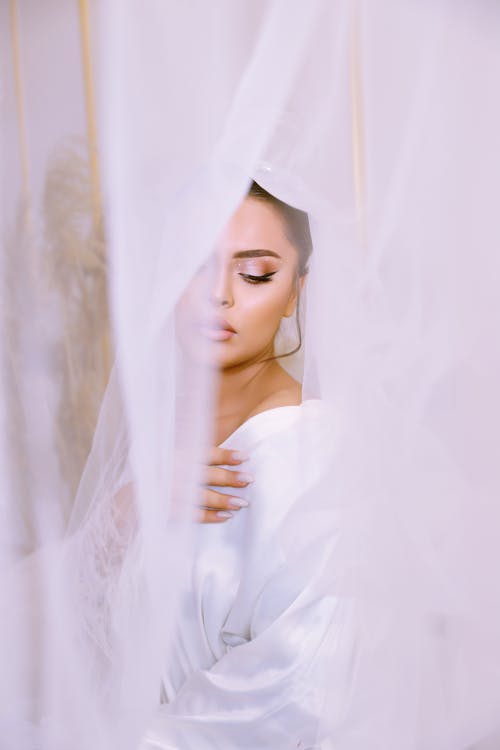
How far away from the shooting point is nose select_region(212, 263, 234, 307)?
2.68 feet

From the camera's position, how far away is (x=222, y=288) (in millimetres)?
862

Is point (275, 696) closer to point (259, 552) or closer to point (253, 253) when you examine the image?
point (259, 552)

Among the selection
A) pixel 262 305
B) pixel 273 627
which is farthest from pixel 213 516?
pixel 262 305

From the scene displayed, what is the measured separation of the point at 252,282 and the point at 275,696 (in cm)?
47

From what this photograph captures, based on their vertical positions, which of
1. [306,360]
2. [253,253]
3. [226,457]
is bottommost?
[226,457]

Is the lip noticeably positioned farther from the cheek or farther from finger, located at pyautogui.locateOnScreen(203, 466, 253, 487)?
finger, located at pyautogui.locateOnScreen(203, 466, 253, 487)

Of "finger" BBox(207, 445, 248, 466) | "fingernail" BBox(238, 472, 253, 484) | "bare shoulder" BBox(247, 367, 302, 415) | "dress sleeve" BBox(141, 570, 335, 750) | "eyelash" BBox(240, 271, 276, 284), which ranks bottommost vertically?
"dress sleeve" BBox(141, 570, 335, 750)

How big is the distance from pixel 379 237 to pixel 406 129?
4.4 inches

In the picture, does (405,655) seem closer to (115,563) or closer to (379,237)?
(115,563)

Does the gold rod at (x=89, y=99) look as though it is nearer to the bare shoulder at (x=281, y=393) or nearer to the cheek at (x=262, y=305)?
the cheek at (x=262, y=305)

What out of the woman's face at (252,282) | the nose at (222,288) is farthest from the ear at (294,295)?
the nose at (222,288)

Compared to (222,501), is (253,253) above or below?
above

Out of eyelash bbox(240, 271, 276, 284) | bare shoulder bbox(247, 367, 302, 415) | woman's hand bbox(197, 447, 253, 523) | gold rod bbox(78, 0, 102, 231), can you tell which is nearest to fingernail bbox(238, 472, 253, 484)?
woman's hand bbox(197, 447, 253, 523)

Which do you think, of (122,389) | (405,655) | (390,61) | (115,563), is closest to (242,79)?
(390,61)
